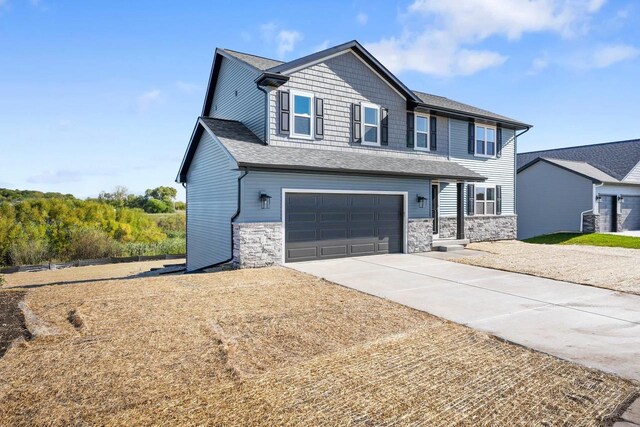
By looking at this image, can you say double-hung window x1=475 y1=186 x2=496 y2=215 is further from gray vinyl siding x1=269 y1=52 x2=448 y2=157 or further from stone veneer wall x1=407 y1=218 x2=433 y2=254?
gray vinyl siding x1=269 y1=52 x2=448 y2=157

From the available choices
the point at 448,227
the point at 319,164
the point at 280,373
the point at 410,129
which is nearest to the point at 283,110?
the point at 319,164

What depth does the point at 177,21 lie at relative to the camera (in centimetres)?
1195

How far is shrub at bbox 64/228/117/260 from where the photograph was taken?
62.1 ft

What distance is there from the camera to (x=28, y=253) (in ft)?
57.5

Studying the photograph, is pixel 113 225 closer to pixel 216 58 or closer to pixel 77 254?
pixel 77 254

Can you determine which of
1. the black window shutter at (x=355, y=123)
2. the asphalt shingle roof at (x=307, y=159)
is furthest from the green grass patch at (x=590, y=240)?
the black window shutter at (x=355, y=123)

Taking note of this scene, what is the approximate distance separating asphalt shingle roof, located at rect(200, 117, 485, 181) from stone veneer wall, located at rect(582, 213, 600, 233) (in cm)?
1052

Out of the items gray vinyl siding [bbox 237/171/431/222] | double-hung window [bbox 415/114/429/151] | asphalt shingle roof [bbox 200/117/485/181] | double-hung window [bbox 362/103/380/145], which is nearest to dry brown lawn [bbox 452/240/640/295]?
asphalt shingle roof [bbox 200/117/485/181]

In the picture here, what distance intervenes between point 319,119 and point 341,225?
12.9ft

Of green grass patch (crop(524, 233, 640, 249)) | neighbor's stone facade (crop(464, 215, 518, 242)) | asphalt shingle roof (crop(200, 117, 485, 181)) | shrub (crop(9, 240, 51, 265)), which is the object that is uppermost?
asphalt shingle roof (crop(200, 117, 485, 181))

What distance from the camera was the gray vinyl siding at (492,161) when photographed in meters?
17.7

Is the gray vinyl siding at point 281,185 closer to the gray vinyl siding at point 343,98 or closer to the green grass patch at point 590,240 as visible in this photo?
the gray vinyl siding at point 343,98

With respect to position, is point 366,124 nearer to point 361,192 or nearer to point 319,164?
point 361,192

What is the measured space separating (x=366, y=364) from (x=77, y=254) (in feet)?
65.0
